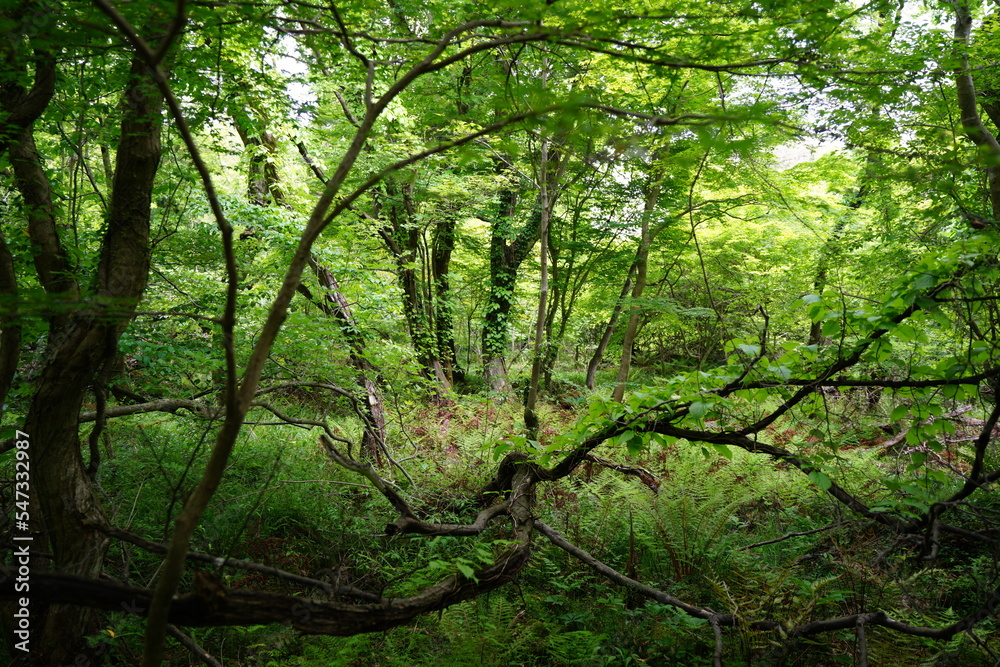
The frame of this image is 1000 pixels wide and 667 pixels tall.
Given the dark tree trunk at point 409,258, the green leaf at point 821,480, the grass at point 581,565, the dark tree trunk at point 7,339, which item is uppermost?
the dark tree trunk at point 409,258

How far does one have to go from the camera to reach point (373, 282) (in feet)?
20.3

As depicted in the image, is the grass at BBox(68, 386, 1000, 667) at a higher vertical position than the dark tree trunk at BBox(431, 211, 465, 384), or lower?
lower

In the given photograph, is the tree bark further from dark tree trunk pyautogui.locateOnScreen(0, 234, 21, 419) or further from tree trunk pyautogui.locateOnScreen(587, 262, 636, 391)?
tree trunk pyautogui.locateOnScreen(587, 262, 636, 391)

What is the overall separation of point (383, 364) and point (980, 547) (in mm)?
5318

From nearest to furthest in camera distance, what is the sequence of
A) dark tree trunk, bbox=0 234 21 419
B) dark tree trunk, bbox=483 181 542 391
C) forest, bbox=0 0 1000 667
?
forest, bbox=0 0 1000 667 < dark tree trunk, bbox=0 234 21 419 < dark tree trunk, bbox=483 181 542 391

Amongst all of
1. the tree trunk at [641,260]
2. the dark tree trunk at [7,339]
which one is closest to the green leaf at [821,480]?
the dark tree trunk at [7,339]

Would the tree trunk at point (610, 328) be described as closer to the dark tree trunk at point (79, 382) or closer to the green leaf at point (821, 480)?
the green leaf at point (821, 480)

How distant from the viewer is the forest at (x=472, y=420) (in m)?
1.49

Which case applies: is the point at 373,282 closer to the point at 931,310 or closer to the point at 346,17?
the point at 346,17

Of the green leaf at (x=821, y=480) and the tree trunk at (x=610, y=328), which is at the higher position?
the tree trunk at (x=610, y=328)

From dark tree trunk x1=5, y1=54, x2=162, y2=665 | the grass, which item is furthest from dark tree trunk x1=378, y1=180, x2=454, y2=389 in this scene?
dark tree trunk x1=5, y1=54, x2=162, y2=665

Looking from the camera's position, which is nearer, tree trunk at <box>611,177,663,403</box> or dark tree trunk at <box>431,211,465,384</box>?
tree trunk at <box>611,177,663,403</box>

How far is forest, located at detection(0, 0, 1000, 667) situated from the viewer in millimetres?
1494

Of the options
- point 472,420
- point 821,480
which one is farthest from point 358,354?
point 821,480
